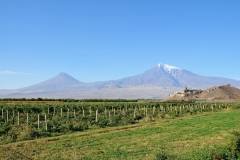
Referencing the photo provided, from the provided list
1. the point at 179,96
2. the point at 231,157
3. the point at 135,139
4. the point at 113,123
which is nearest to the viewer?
the point at 231,157

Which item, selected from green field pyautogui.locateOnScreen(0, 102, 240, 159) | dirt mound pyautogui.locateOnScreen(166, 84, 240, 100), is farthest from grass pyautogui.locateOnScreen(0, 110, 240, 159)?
dirt mound pyautogui.locateOnScreen(166, 84, 240, 100)

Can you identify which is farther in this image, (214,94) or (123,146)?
(214,94)

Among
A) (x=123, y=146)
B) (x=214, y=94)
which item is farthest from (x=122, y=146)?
(x=214, y=94)

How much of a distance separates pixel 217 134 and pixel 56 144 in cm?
1290

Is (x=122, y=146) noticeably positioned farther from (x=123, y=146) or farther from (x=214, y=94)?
(x=214, y=94)

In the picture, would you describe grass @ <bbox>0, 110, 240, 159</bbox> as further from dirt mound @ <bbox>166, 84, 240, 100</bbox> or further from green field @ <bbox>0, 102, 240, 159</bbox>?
dirt mound @ <bbox>166, 84, 240, 100</bbox>

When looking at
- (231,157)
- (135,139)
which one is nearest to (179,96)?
(135,139)

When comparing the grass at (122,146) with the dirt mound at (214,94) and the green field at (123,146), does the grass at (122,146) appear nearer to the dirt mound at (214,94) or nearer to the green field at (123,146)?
the green field at (123,146)

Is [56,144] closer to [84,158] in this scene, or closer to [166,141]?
[84,158]

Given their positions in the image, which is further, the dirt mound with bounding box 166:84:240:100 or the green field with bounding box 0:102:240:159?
the dirt mound with bounding box 166:84:240:100

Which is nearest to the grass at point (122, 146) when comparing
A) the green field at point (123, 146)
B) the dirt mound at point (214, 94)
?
the green field at point (123, 146)

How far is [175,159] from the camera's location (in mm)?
13000

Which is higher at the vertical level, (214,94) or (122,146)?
(214,94)

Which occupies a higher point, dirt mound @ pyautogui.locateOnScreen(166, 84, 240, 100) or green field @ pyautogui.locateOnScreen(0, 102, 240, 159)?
dirt mound @ pyautogui.locateOnScreen(166, 84, 240, 100)
